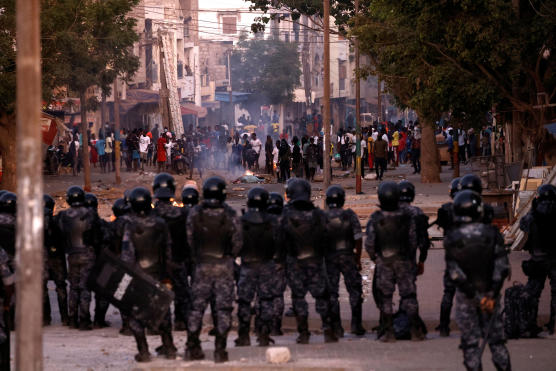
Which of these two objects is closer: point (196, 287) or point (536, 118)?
point (196, 287)

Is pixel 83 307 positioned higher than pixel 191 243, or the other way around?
pixel 191 243

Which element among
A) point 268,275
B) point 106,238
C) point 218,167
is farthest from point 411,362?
point 218,167

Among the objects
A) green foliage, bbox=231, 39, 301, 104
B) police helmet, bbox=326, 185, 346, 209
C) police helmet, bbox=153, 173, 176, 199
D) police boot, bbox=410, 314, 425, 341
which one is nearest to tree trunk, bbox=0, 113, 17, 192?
police helmet, bbox=153, 173, 176, 199

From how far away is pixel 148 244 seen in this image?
32.5ft

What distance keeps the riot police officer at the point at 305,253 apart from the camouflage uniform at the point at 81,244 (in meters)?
2.38

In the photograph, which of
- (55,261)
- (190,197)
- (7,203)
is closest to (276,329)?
(190,197)

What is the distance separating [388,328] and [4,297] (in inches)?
157

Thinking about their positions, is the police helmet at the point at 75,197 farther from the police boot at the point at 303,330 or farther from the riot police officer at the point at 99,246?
the police boot at the point at 303,330

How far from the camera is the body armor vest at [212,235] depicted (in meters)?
9.82

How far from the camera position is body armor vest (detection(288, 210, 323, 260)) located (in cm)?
1088

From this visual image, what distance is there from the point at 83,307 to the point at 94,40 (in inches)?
884

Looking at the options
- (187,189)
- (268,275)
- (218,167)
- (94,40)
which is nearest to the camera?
(268,275)

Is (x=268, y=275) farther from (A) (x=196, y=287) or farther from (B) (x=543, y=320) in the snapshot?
(B) (x=543, y=320)

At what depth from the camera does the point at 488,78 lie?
2266cm
